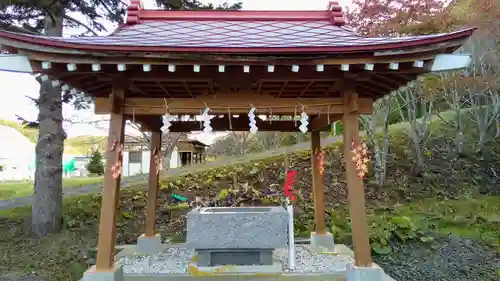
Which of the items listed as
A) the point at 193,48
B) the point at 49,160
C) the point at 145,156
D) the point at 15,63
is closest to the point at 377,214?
the point at 193,48

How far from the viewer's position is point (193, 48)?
11.8 ft

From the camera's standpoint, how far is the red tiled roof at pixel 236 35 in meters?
3.57

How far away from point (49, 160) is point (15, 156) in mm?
21489

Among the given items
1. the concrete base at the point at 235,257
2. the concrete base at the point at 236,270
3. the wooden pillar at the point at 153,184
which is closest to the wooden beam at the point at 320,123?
the concrete base at the point at 235,257

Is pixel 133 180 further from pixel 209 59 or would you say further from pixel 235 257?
pixel 209 59

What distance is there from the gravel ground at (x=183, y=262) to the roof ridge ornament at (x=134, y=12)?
137 inches

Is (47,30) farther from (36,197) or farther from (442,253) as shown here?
(442,253)

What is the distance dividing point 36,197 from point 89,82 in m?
3.45

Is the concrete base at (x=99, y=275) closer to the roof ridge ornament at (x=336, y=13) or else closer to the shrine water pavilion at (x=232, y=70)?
the shrine water pavilion at (x=232, y=70)

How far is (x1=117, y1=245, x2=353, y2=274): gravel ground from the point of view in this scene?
4.99 meters

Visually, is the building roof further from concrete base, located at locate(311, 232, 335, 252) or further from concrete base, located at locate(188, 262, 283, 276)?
concrete base, located at locate(311, 232, 335, 252)

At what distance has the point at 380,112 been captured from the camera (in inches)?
410

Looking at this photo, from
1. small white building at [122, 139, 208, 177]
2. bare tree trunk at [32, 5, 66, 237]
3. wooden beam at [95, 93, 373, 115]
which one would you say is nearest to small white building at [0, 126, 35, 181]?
small white building at [122, 139, 208, 177]

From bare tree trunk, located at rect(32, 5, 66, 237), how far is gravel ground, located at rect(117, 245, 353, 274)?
209 centimetres
